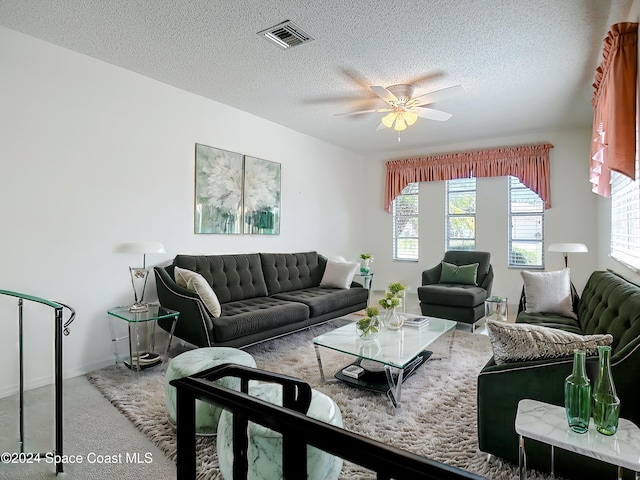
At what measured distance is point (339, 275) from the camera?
470 centimetres

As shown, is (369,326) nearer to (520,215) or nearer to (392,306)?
(392,306)

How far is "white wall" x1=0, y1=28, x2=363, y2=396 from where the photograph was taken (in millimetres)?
2676

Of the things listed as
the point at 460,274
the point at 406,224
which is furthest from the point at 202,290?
the point at 406,224

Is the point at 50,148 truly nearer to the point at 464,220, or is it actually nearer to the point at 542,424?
the point at 542,424

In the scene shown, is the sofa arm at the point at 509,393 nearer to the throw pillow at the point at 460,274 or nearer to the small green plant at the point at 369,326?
the small green plant at the point at 369,326

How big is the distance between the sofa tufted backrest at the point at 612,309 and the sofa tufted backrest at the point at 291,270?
2920mm

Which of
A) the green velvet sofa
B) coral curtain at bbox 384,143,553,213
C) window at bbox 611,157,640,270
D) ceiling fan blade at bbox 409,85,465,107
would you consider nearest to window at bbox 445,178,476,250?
coral curtain at bbox 384,143,553,213

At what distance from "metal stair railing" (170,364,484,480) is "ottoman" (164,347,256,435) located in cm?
117

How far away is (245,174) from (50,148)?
2015 millimetres

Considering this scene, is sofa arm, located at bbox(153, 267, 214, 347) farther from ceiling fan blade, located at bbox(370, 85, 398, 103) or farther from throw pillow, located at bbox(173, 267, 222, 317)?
ceiling fan blade, located at bbox(370, 85, 398, 103)

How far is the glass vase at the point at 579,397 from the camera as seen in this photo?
133 cm

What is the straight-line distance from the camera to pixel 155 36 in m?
2.76

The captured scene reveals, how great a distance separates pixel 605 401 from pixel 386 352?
1.33 m

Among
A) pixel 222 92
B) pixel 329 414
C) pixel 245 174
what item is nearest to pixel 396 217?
pixel 245 174
